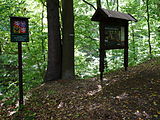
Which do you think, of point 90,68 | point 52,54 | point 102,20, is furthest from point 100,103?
point 90,68

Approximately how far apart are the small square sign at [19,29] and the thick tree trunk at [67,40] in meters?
2.03

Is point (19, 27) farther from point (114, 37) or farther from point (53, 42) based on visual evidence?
point (114, 37)

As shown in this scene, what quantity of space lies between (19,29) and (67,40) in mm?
2236

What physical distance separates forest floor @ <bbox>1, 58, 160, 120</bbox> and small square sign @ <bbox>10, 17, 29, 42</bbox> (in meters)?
1.90

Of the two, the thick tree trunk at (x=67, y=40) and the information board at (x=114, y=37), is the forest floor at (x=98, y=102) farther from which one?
the information board at (x=114, y=37)

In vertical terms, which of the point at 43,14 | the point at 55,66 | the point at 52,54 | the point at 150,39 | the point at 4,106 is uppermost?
the point at 43,14

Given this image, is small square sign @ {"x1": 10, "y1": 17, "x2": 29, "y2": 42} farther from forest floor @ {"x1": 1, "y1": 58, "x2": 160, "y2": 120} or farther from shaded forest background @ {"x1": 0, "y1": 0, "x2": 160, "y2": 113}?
shaded forest background @ {"x1": 0, "y1": 0, "x2": 160, "y2": 113}

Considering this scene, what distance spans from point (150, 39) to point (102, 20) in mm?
5992

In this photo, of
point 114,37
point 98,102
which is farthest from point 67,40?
point 98,102

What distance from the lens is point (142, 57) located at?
10266 mm

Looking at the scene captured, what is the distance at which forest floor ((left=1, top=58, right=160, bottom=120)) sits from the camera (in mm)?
3184

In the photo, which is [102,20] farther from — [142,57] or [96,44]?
[142,57]

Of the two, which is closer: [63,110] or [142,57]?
[63,110]

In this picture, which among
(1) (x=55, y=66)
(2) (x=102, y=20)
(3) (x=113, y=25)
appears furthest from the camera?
(1) (x=55, y=66)
